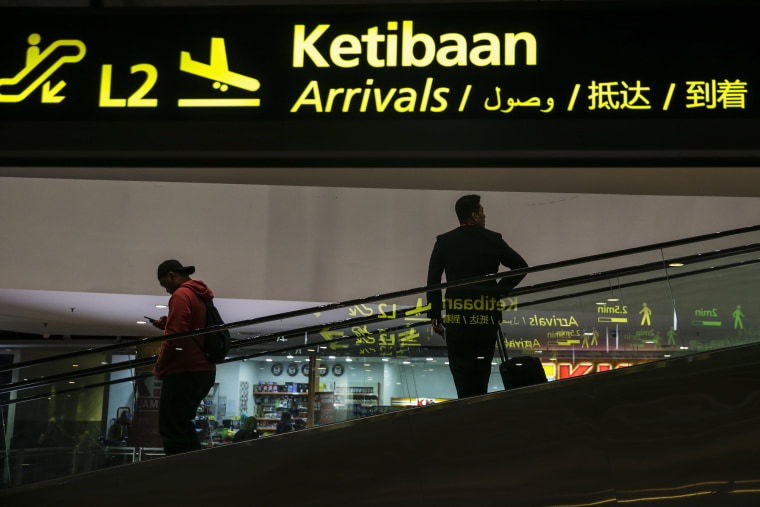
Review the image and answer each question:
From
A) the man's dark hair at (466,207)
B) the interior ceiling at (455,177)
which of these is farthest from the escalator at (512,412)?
the interior ceiling at (455,177)

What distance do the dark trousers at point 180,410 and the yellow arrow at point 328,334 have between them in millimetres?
777

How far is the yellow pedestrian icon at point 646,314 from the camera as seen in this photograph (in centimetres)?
420

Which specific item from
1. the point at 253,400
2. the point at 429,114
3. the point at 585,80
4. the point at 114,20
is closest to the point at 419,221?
the point at 429,114

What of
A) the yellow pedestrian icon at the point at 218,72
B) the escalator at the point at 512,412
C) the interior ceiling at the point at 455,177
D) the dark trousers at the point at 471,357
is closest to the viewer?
the escalator at the point at 512,412

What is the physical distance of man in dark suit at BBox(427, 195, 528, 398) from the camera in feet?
13.8

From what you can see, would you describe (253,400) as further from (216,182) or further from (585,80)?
(585,80)

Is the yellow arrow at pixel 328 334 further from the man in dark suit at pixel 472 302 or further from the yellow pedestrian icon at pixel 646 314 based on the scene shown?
the yellow pedestrian icon at pixel 646 314

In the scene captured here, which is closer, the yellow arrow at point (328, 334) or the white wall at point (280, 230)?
the yellow arrow at point (328, 334)

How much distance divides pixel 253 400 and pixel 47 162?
13.6 feet

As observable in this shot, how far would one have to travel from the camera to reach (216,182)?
6984 millimetres

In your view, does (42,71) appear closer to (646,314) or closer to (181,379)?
(181,379)

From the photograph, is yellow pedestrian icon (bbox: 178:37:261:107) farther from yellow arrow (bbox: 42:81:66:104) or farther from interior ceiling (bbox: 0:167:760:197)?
yellow arrow (bbox: 42:81:66:104)

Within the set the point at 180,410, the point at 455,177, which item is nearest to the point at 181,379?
the point at 180,410

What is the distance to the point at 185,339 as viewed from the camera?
4.24 metres
